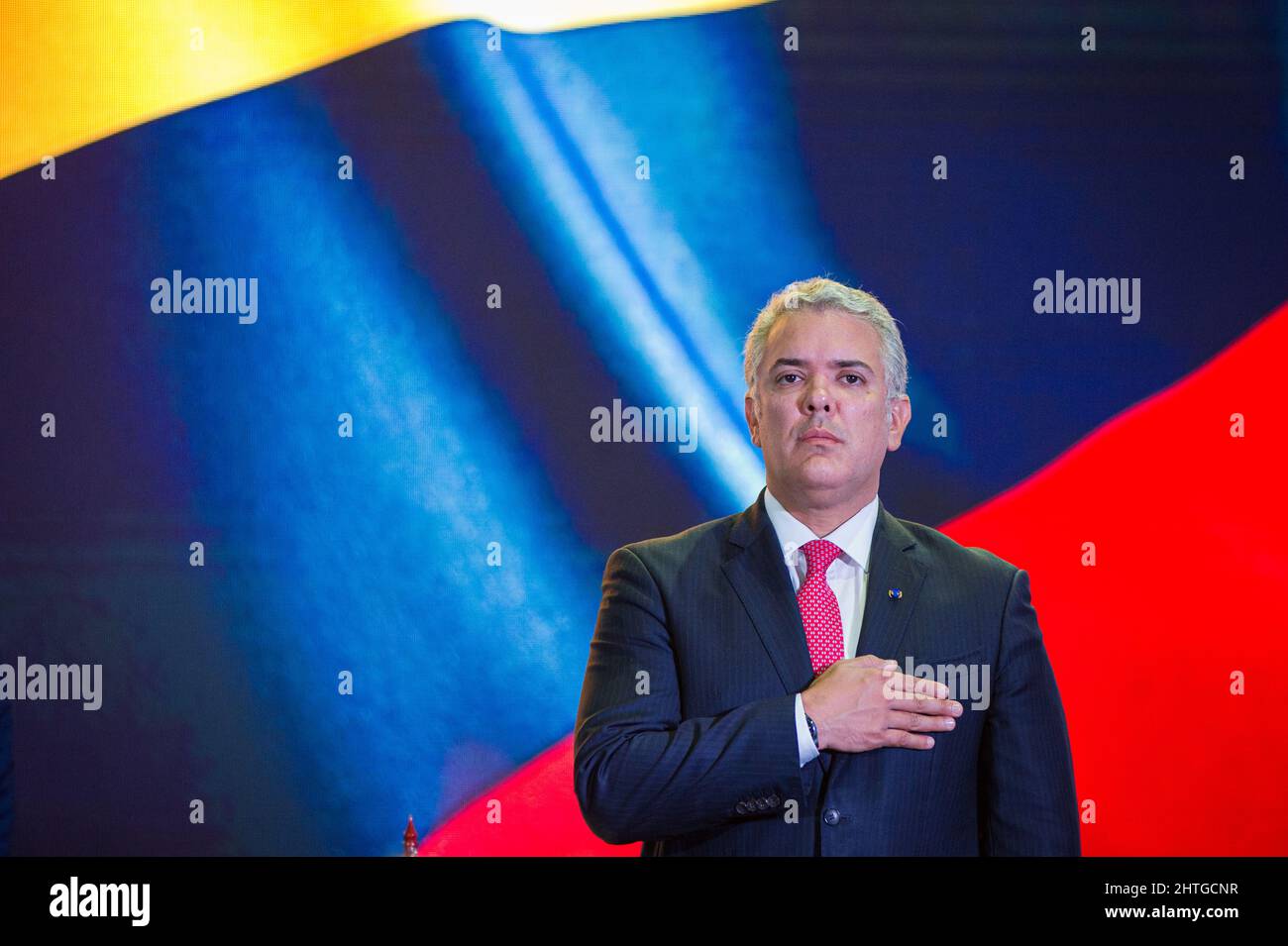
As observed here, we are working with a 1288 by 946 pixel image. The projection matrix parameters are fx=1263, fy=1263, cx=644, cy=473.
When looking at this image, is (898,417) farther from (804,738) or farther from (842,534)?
(804,738)

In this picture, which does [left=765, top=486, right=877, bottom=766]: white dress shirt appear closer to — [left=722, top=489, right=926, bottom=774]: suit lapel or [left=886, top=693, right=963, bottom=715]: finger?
[left=722, top=489, right=926, bottom=774]: suit lapel

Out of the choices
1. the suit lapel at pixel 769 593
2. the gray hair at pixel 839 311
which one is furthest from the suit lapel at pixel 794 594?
the gray hair at pixel 839 311

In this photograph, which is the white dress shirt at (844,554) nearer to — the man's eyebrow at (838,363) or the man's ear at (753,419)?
the man's ear at (753,419)

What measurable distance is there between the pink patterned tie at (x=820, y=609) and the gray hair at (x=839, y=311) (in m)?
0.31

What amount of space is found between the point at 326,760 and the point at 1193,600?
264cm

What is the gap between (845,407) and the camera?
2.31 metres

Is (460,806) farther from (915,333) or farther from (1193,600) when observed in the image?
(1193,600)

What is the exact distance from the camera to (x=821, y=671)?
2172 millimetres

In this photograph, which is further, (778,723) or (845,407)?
(845,407)

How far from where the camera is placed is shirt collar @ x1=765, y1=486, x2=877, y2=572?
7.52ft

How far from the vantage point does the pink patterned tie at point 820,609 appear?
2191mm
